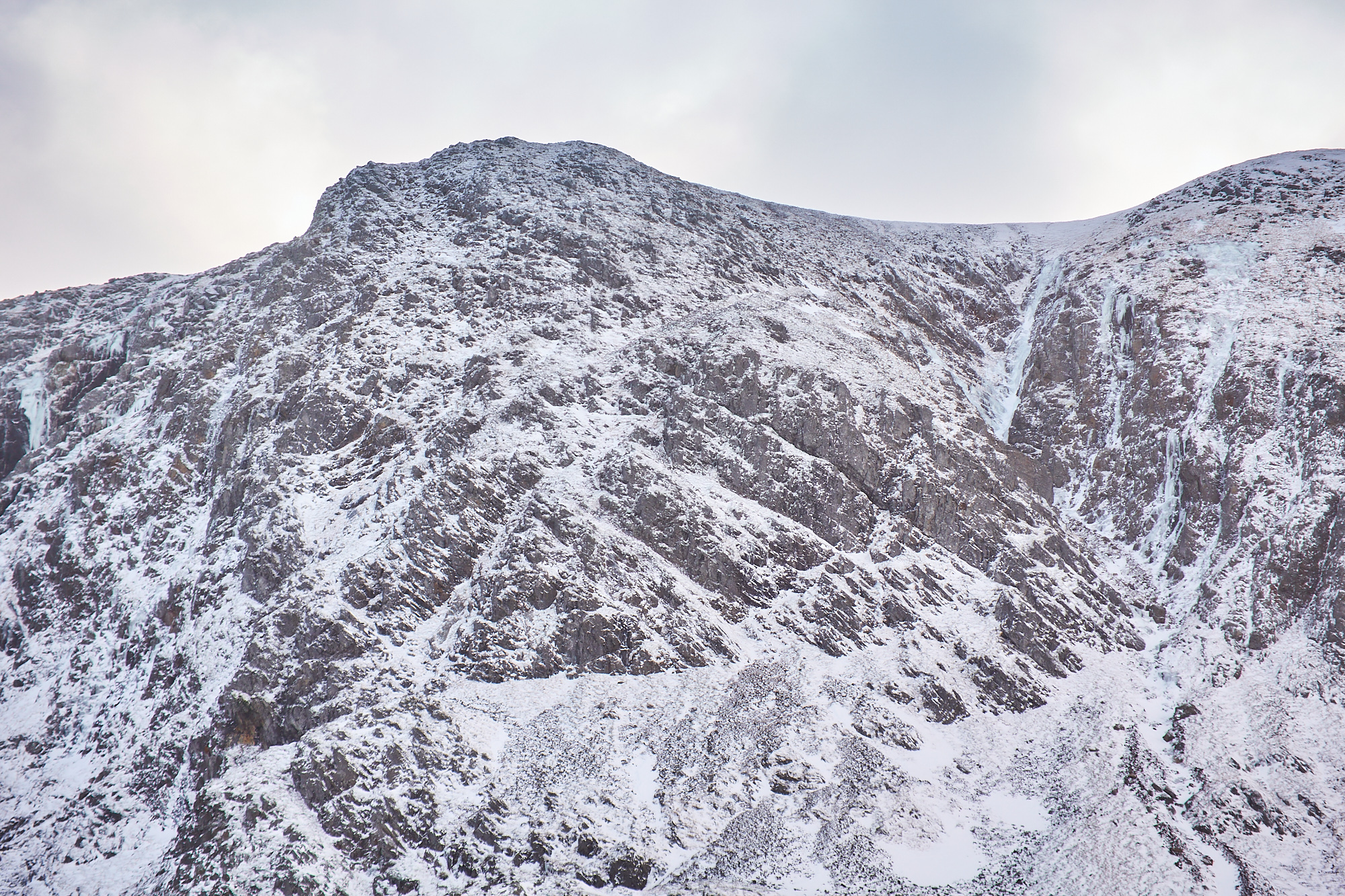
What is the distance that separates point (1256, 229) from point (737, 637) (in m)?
50.8

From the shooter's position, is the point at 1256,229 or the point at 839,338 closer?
the point at 839,338

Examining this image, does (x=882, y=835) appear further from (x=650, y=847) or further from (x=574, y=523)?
(x=574, y=523)

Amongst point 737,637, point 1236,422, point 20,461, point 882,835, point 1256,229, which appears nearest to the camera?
point 882,835

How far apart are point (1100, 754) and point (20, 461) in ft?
203

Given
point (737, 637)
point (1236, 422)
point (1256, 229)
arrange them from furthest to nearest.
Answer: point (1256, 229), point (1236, 422), point (737, 637)

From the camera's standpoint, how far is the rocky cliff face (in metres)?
32.0

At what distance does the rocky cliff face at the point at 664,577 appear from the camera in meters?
32.0

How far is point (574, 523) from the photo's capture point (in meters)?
41.5

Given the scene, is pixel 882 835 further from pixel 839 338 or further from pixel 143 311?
A: pixel 143 311

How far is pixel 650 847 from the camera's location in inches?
1225

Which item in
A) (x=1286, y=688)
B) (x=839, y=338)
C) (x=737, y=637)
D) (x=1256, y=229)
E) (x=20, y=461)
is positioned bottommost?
(x=1286, y=688)

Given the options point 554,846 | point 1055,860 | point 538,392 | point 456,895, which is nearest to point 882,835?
point 1055,860

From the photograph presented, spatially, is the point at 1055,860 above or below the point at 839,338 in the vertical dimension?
below

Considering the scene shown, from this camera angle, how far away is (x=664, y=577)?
40.7 m
